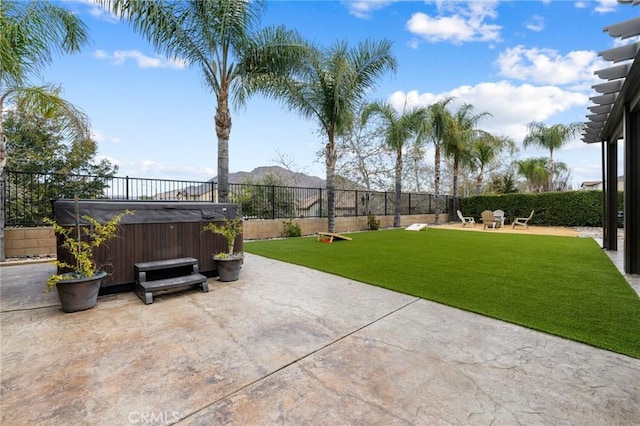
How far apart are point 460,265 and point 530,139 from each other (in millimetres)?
20494

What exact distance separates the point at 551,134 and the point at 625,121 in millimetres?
18136

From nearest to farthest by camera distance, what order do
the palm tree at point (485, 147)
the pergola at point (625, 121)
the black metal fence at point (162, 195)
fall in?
the pergola at point (625, 121) < the black metal fence at point (162, 195) < the palm tree at point (485, 147)

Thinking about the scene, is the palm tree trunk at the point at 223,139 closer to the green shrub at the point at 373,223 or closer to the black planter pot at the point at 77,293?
the black planter pot at the point at 77,293

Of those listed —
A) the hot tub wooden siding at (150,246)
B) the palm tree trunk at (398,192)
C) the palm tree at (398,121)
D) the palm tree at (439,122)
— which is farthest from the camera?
the palm tree at (439,122)

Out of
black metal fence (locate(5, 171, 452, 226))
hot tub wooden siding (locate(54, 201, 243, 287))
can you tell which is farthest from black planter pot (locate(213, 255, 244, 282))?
black metal fence (locate(5, 171, 452, 226))

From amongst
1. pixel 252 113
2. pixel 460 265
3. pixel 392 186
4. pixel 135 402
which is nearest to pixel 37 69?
pixel 252 113

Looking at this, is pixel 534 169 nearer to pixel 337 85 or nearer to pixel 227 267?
pixel 337 85

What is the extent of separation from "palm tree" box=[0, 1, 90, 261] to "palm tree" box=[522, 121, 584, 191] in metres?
25.0

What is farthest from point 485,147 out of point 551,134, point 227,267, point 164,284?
point 164,284

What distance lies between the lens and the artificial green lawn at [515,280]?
280 cm

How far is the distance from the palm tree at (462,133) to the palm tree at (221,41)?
12110 millimetres

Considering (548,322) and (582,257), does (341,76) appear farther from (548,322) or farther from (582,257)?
(548,322)

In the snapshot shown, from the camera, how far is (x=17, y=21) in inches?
225
